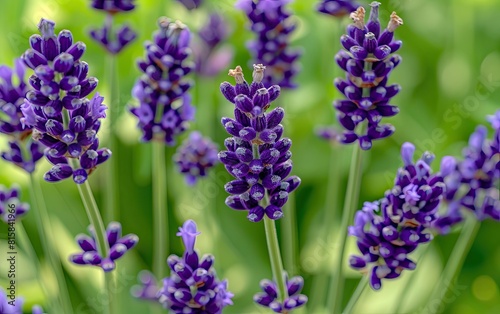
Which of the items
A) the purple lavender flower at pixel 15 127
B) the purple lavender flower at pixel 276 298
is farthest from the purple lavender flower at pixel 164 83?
the purple lavender flower at pixel 276 298

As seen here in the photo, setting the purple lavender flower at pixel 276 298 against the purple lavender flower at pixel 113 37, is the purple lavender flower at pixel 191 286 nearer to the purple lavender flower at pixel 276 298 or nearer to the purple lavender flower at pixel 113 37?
the purple lavender flower at pixel 276 298

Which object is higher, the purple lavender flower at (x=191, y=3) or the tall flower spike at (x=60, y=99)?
the tall flower spike at (x=60, y=99)

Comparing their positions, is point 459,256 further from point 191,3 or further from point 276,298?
point 191,3

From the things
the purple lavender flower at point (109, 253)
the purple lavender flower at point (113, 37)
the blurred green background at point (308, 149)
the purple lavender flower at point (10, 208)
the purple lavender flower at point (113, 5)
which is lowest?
the blurred green background at point (308, 149)

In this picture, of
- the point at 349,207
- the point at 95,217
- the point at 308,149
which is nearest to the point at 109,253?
the point at 95,217

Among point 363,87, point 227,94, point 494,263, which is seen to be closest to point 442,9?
point 494,263

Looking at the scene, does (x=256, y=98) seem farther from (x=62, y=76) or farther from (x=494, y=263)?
(x=494, y=263)

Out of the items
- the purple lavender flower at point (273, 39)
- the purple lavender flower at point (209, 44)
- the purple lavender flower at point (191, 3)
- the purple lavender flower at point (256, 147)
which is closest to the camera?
the purple lavender flower at point (256, 147)

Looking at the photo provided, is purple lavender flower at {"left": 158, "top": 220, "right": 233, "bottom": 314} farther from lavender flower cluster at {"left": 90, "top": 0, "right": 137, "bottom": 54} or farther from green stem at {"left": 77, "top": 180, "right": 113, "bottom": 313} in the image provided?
lavender flower cluster at {"left": 90, "top": 0, "right": 137, "bottom": 54}

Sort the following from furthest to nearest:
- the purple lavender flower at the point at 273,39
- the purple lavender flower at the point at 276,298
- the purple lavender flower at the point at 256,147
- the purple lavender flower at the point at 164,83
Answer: the purple lavender flower at the point at 273,39 < the purple lavender flower at the point at 164,83 < the purple lavender flower at the point at 276,298 < the purple lavender flower at the point at 256,147
